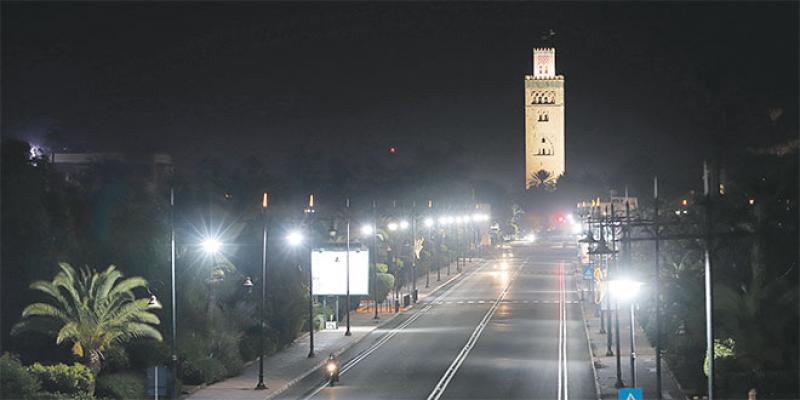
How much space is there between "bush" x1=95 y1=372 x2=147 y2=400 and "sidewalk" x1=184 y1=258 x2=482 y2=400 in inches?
62.1

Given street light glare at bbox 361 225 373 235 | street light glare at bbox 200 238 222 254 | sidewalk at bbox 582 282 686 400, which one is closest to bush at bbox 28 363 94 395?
street light glare at bbox 200 238 222 254

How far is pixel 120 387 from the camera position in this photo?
39031 mm

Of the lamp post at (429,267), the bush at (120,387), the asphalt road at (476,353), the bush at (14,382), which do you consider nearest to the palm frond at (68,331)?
the bush at (120,387)

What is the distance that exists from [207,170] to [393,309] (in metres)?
46.2

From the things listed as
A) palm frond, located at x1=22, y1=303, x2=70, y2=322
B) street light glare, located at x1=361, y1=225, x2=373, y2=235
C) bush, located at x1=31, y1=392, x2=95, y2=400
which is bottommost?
bush, located at x1=31, y1=392, x2=95, y2=400

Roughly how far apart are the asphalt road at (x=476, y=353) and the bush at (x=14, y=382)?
852 cm

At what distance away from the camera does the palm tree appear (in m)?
38.8

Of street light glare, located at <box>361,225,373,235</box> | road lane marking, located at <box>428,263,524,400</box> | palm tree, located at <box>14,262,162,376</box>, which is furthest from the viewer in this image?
street light glare, located at <box>361,225,373,235</box>

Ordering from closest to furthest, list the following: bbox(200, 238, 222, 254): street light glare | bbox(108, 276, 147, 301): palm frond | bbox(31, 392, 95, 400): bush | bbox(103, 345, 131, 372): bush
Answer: bbox(31, 392, 95, 400): bush → bbox(108, 276, 147, 301): palm frond → bbox(103, 345, 131, 372): bush → bbox(200, 238, 222, 254): street light glare

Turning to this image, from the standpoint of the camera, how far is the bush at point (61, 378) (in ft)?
123

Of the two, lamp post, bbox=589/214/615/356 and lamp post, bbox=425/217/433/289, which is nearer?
lamp post, bbox=589/214/615/356

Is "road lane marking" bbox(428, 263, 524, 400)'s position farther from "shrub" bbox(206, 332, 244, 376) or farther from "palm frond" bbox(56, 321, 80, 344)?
"palm frond" bbox(56, 321, 80, 344)

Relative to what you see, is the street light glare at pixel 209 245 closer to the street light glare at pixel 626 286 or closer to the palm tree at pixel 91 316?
the palm tree at pixel 91 316

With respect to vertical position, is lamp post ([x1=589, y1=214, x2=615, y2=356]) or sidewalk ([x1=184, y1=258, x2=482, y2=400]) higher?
lamp post ([x1=589, y1=214, x2=615, y2=356])
